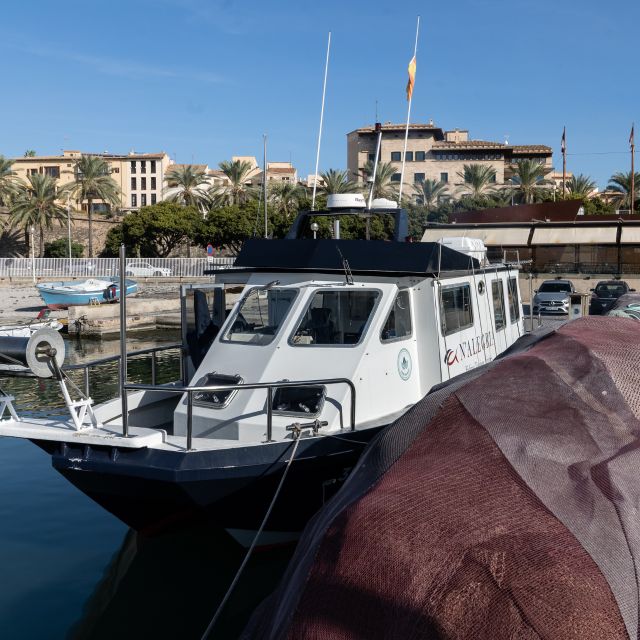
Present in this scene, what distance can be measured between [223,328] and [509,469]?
18.1 feet

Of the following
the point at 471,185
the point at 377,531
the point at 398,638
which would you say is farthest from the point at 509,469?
the point at 471,185

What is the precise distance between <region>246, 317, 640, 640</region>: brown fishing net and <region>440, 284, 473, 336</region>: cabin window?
13.9 feet

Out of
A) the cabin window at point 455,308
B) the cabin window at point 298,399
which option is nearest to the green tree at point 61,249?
the cabin window at point 455,308

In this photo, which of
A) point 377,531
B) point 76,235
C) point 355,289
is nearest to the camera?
point 377,531

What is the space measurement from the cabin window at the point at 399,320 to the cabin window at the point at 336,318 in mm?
253

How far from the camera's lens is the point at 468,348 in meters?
10.8

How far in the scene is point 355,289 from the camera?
372 inches

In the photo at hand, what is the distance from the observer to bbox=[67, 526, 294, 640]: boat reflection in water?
8000 mm

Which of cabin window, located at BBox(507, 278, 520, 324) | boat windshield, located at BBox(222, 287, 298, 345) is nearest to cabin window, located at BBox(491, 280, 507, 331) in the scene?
cabin window, located at BBox(507, 278, 520, 324)

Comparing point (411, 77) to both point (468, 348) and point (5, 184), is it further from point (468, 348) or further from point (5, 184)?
point (5, 184)

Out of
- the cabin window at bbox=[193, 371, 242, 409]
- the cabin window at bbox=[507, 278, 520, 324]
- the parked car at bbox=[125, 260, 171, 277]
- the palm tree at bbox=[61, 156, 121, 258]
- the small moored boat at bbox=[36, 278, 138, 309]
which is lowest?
the small moored boat at bbox=[36, 278, 138, 309]

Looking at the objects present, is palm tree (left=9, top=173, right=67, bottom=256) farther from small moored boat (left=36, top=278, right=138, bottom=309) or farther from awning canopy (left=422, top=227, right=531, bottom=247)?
awning canopy (left=422, top=227, right=531, bottom=247)

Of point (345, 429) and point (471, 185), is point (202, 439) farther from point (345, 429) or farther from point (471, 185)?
point (471, 185)

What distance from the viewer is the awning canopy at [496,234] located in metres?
47.6
